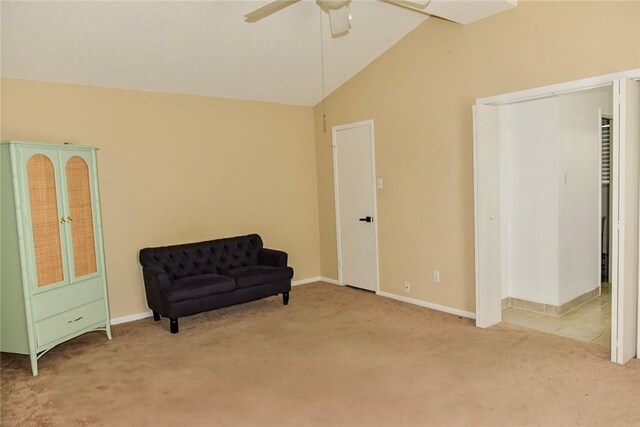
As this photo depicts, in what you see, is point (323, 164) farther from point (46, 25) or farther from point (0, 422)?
point (0, 422)

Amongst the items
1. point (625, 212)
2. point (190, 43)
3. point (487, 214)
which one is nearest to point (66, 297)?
point (190, 43)

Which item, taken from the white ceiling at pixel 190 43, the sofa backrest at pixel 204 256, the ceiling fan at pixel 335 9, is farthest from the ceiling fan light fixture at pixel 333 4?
the sofa backrest at pixel 204 256

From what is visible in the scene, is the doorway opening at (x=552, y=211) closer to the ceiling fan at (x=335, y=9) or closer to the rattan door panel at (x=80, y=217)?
the ceiling fan at (x=335, y=9)

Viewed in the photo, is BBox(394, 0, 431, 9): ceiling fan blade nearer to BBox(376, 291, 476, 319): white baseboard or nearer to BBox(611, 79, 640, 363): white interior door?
BBox(611, 79, 640, 363): white interior door

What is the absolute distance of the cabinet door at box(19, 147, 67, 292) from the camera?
3605mm

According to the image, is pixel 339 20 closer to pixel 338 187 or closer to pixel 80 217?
pixel 80 217

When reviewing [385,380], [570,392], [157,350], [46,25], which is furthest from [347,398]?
[46,25]

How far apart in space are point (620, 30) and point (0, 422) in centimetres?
494

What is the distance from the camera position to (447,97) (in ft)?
15.2

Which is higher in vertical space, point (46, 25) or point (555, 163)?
point (46, 25)

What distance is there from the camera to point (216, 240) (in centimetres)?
541

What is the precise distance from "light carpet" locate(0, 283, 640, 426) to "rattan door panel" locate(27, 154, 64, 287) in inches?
30.3

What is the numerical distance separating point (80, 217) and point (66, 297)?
693mm

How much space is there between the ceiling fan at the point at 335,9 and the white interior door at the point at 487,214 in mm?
1554
